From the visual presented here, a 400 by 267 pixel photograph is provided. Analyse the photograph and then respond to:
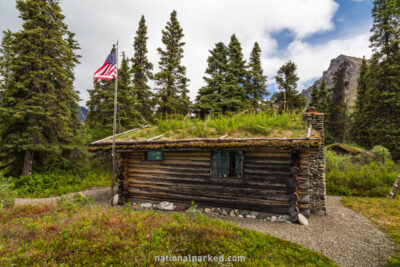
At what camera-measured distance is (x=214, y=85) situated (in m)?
21.9

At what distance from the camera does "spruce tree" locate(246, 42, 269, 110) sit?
22719mm

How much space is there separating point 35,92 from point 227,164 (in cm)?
1390

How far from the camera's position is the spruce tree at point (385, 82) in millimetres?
19391

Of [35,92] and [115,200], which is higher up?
[35,92]

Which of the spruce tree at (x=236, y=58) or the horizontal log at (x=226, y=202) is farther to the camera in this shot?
the spruce tree at (x=236, y=58)

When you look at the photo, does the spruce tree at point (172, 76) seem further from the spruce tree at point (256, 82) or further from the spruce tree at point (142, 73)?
the spruce tree at point (256, 82)

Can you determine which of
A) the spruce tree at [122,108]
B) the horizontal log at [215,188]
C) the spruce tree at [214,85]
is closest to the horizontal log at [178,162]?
the horizontal log at [215,188]

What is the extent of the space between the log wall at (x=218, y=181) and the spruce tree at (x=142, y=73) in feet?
45.2

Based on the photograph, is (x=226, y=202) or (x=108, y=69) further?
(x=108, y=69)

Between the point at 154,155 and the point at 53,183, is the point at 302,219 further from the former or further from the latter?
the point at 53,183

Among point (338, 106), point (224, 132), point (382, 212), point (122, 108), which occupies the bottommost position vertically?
point (382, 212)

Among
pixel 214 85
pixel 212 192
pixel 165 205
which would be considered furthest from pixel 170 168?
pixel 214 85

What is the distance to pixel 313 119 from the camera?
29.9ft

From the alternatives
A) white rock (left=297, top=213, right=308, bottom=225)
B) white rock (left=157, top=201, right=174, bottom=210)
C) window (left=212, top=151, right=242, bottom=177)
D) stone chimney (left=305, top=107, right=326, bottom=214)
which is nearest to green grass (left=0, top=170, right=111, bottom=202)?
white rock (left=157, top=201, right=174, bottom=210)
